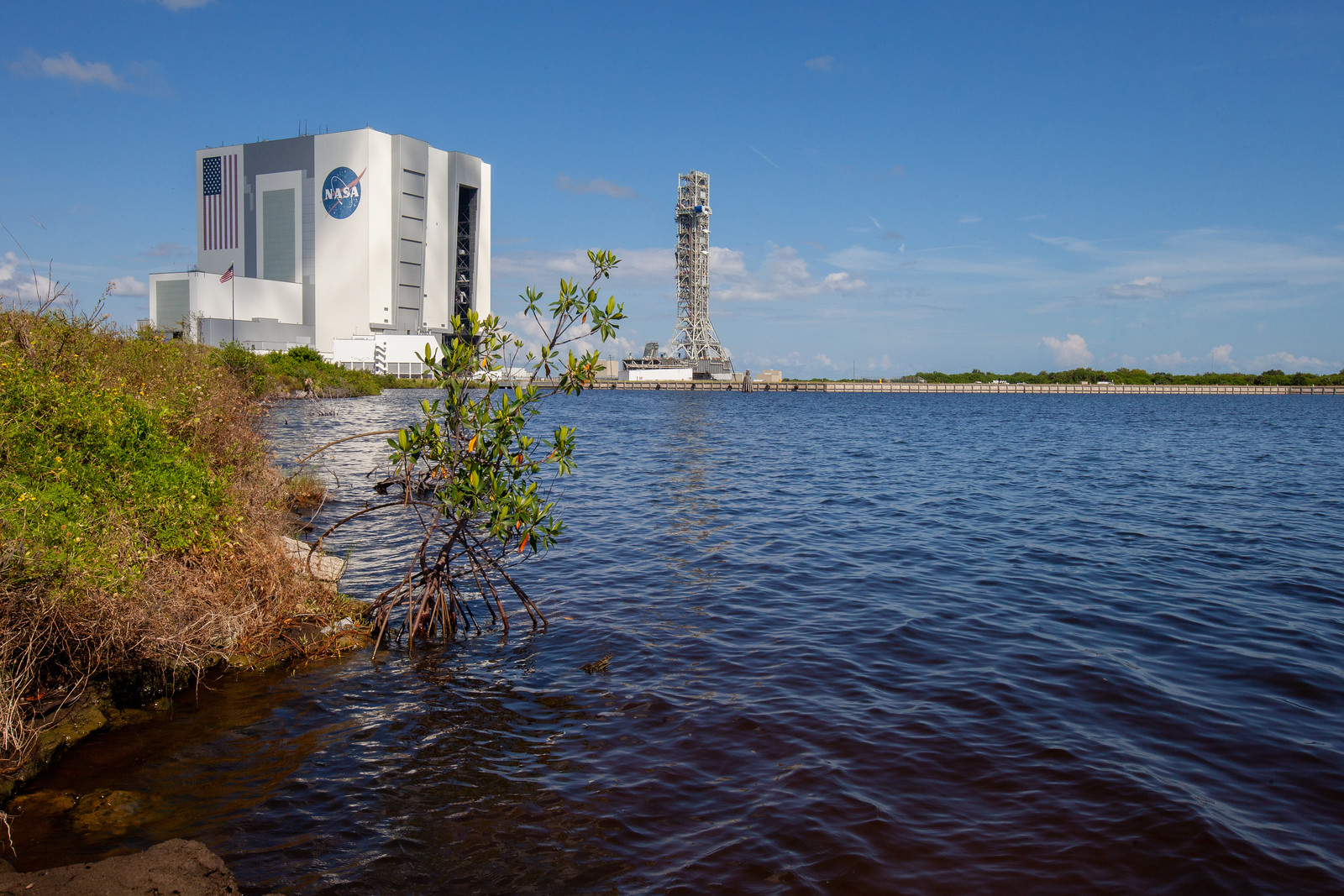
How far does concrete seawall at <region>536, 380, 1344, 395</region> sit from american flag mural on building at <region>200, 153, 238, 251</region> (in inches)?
2503

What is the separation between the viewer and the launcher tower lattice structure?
497 ft

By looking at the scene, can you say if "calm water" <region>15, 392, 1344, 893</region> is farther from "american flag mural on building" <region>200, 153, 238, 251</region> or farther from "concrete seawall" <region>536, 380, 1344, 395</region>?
"concrete seawall" <region>536, 380, 1344, 395</region>

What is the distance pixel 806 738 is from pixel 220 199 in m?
134

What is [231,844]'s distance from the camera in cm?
546

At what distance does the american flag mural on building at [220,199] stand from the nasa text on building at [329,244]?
0.65 ft

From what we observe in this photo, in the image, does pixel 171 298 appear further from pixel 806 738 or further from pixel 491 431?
pixel 806 738

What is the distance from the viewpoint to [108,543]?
734 cm

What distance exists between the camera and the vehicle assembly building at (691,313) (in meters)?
152

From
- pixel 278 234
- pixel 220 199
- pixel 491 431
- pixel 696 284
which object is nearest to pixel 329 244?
pixel 278 234

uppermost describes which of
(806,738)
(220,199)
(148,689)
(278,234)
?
(220,199)

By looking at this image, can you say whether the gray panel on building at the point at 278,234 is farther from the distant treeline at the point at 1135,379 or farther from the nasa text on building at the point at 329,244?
the distant treeline at the point at 1135,379

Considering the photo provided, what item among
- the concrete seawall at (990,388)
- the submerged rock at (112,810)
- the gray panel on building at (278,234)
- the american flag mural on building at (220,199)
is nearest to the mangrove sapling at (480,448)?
the submerged rock at (112,810)

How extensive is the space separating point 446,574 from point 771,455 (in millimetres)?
26913

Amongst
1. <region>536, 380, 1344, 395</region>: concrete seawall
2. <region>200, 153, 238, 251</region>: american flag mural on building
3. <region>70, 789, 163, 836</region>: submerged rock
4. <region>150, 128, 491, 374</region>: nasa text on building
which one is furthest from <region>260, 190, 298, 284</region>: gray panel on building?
<region>70, 789, 163, 836</region>: submerged rock
